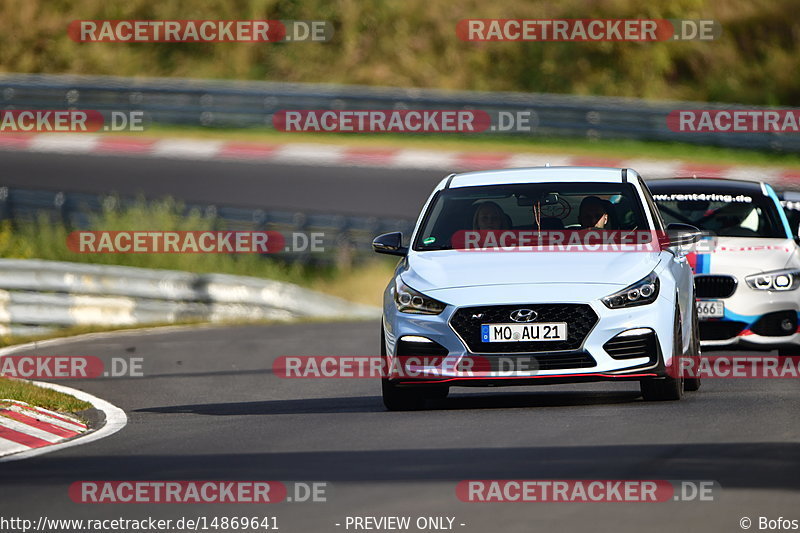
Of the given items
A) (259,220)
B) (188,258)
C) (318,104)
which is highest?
(318,104)

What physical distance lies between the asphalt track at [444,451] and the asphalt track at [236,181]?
50.4 ft

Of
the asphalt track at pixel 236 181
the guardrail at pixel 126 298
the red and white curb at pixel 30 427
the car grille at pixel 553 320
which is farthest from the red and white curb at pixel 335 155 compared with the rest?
the car grille at pixel 553 320

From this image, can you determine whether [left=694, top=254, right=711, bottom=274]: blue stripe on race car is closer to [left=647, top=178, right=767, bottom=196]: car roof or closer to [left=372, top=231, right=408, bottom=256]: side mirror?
[left=647, top=178, right=767, bottom=196]: car roof

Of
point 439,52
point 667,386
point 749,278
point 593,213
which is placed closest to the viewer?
point 667,386

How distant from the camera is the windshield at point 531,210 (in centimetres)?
1097

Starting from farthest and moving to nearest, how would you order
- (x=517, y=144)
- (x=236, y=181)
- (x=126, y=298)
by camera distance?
(x=517, y=144) → (x=236, y=181) → (x=126, y=298)

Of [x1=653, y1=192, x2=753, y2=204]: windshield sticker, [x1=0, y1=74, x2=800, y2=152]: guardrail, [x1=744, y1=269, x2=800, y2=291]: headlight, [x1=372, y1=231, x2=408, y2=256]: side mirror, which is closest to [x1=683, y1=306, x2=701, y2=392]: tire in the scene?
[x1=744, y1=269, x2=800, y2=291]: headlight

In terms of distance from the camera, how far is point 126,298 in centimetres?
1967

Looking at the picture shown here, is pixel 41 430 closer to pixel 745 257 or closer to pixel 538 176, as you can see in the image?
pixel 538 176

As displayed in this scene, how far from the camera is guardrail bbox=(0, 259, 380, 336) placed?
18.4m

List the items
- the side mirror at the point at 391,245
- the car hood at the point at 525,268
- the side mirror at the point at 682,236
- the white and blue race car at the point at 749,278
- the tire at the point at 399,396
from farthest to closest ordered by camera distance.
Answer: the white and blue race car at the point at 749,278 < the side mirror at the point at 391,245 < the side mirror at the point at 682,236 < the tire at the point at 399,396 < the car hood at the point at 525,268

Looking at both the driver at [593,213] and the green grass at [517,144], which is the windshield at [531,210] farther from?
the green grass at [517,144]

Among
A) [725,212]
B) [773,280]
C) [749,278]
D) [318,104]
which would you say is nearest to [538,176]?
[749,278]

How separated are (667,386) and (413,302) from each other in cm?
177
